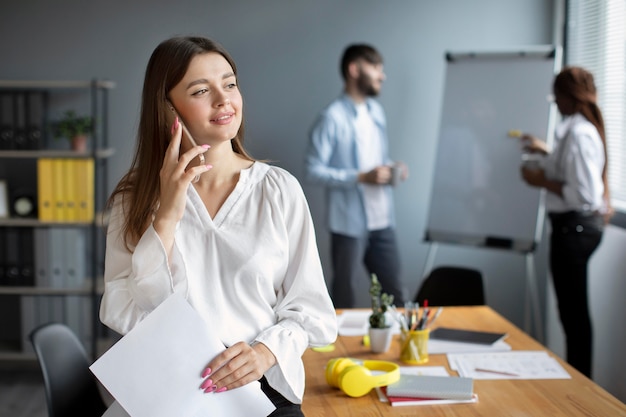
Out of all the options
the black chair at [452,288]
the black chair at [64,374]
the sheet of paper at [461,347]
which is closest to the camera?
the black chair at [64,374]

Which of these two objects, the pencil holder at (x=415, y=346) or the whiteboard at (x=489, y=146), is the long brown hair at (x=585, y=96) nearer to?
the whiteboard at (x=489, y=146)

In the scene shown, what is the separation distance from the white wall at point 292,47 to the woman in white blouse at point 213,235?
300cm

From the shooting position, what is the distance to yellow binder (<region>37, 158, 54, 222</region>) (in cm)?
466

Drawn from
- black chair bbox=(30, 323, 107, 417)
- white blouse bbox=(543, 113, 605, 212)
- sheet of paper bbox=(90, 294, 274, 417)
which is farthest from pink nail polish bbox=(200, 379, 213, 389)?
white blouse bbox=(543, 113, 605, 212)

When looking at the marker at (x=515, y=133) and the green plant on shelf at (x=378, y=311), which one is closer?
the green plant on shelf at (x=378, y=311)

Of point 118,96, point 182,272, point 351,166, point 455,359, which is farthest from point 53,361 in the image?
point 118,96

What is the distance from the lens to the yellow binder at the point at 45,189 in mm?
4664

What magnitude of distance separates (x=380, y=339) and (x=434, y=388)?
414 millimetres

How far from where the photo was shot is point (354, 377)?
6.93 ft

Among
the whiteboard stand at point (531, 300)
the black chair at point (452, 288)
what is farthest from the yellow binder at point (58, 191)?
the whiteboard stand at point (531, 300)

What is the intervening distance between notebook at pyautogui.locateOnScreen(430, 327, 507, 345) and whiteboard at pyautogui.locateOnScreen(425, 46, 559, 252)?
6.34 feet

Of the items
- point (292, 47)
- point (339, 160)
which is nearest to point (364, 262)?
point (339, 160)

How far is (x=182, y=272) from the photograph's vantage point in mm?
1860

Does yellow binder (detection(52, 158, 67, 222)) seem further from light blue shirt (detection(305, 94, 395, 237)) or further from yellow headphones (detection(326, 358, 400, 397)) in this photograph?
yellow headphones (detection(326, 358, 400, 397))
